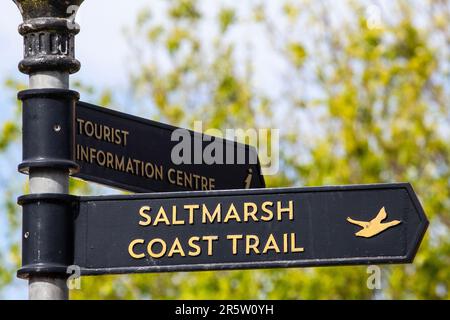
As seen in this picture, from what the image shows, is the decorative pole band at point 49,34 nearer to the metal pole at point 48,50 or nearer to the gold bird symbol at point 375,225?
the metal pole at point 48,50

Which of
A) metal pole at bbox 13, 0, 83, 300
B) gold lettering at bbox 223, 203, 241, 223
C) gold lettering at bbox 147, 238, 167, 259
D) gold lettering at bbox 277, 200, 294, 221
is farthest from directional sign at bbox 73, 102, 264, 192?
gold lettering at bbox 277, 200, 294, 221

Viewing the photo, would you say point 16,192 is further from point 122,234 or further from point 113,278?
point 122,234

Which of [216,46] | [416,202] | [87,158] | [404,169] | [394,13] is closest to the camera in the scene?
[416,202]

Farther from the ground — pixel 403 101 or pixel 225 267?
pixel 403 101

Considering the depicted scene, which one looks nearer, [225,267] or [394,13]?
[225,267]

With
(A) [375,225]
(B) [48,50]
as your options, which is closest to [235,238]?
(A) [375,225]

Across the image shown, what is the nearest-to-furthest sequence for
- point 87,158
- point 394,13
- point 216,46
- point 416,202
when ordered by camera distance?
point 416,202, point 87,158, point 394,13, point 216,46

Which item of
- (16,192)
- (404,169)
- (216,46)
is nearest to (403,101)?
(404,169)

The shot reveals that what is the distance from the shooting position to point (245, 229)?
4.71m

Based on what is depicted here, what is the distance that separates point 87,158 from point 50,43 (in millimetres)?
444

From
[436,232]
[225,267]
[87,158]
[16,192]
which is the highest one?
[16,192]

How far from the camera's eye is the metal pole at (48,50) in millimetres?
4711

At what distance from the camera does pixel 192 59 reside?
21406 mm

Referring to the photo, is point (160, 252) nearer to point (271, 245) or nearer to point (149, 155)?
point (271, 245)
